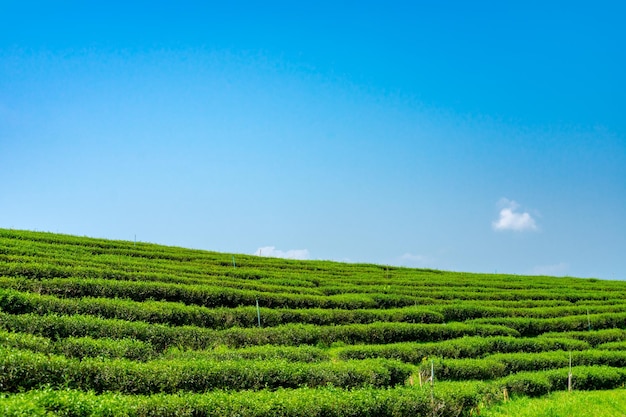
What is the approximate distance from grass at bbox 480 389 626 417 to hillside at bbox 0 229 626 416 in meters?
0.54

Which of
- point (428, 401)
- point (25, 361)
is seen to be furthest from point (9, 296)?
point (428, 401)

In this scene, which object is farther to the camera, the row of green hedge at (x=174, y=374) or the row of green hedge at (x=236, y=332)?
the row of green hedge at (x=236, y=332)

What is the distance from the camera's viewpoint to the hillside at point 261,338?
11375 mm

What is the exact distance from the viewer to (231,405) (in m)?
10.8

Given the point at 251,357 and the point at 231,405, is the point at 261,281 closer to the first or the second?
the point at 251,357

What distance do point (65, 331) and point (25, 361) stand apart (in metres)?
3.44

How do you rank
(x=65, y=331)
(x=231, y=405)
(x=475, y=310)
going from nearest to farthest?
(x=231, y=405), (x=65, y=331), (x=475, y=310)

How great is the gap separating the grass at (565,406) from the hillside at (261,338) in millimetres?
543

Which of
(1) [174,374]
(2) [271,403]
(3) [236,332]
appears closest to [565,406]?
(2) [271,403]

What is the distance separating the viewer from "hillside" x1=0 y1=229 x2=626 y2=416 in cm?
1138

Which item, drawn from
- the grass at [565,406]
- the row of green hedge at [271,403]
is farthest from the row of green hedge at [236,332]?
the grass at [565,406]

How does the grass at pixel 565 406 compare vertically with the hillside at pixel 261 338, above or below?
below

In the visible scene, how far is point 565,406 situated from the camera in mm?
14359

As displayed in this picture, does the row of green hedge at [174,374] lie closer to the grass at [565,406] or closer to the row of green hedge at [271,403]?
the row of green hedge at [271,403]
